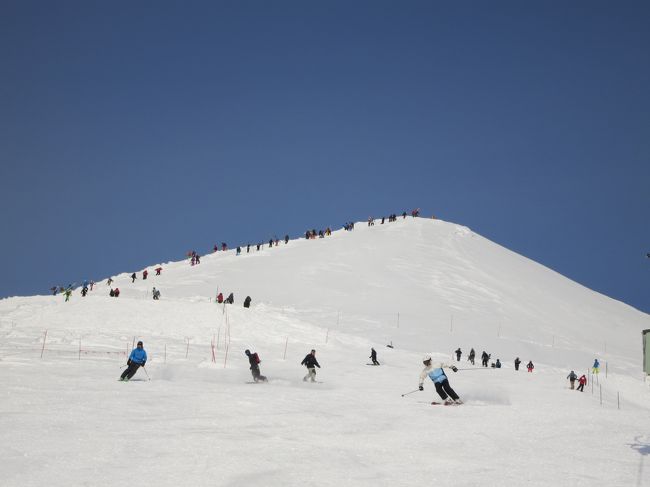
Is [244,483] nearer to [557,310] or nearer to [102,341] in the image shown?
[102,341]

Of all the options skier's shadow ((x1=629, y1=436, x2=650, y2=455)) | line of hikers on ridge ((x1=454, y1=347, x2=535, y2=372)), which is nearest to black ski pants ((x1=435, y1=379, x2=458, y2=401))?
skier's shadow ((x1=629, y1=436, x2=650, y2=455))

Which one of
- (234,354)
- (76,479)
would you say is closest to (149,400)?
(76,479)

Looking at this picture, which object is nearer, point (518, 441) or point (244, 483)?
point (244, 483)

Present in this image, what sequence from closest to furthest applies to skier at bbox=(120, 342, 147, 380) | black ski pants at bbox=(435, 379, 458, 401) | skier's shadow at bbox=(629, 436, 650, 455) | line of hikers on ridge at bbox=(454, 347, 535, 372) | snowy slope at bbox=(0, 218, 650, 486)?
1. snowy slope at bbox=(0, 218, 650, 486)
2. skier's shadow at bbox=(629, 436, 650, 455)
3. black ski pants at bbox=(435, 379, 458, 401)
4. skier at bbox=(120, 342, 147, 380)
5. line of hikers on ridge at bbox=(454, 347, 535, 372)

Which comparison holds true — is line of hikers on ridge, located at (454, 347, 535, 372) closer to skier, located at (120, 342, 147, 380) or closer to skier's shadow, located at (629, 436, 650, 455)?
skier, located at (120, 342, 147, 380)

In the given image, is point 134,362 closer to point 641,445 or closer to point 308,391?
point 308,391

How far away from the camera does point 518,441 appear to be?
1125 centimetres

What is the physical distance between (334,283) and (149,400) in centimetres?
4588

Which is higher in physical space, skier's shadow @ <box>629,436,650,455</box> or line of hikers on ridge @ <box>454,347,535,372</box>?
line of hikers on ridge @ <box>454,347,535,372</box>

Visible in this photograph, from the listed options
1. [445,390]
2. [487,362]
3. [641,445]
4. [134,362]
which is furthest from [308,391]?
[487,362]

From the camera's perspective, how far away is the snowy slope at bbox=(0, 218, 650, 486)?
886 centimetres

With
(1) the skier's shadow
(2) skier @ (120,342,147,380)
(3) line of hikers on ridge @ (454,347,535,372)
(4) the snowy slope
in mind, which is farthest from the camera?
(3) line of hikers on ridge @ (454,347,535,372)

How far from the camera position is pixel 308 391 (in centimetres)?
1817

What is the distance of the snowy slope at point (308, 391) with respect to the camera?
8859 mm
